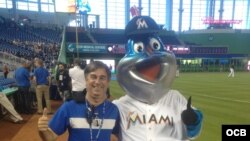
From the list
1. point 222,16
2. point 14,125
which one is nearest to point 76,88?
point 14,125

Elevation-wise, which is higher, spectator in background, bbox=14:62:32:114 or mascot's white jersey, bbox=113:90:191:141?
mascot's white jersey, bbox=113:90:191:141

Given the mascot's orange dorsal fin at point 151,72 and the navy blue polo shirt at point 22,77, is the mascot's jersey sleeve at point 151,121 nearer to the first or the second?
the mascot's orange dorsal fin at point 151,72

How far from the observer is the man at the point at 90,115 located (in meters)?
2.90

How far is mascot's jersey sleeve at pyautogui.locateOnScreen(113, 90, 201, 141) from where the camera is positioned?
122 inches

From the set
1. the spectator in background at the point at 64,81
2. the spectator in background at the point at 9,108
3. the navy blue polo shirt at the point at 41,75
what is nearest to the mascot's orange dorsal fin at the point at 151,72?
the spectator in background at the point at 9,108

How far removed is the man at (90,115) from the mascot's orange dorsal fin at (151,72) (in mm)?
395

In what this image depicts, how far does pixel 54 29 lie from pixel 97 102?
43.3 m

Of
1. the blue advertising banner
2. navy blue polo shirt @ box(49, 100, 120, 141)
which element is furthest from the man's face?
the blue advertising banner

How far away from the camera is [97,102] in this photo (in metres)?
2.94

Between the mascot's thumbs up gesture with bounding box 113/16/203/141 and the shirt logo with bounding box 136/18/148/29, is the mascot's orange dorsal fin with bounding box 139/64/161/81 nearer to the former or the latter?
the mascot's thumbs up gesture with bounding box 113/16/203/141

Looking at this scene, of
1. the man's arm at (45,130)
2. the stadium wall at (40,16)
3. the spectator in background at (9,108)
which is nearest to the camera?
the man's arm at (45,130)

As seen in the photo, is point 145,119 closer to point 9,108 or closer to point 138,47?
point 138,47

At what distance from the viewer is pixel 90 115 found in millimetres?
2881

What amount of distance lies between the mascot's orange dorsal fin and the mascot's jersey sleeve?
0.89ft
